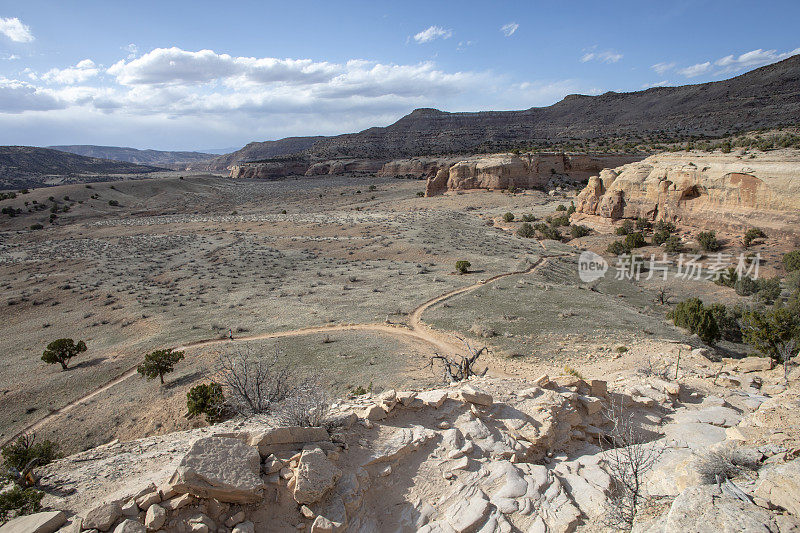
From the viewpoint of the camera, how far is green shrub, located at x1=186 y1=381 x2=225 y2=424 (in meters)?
9.35

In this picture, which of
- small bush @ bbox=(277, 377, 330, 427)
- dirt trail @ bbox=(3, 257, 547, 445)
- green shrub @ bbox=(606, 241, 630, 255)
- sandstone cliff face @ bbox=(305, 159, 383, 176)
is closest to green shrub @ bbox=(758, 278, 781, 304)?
green shrub @ bbox=(606, 241, 630, 255)

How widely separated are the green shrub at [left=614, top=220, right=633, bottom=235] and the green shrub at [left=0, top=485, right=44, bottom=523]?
3390cm

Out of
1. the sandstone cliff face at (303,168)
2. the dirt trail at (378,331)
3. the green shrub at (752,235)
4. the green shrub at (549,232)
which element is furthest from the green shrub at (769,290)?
the sandstone cliff face at (303,168)

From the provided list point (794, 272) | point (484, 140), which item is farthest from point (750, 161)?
point (484, 140)

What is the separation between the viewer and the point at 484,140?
87.0m

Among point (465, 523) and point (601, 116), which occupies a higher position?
point (601, 116)

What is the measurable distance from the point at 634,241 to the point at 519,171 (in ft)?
84.7

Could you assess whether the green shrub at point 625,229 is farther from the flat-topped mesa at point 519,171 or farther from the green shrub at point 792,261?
the flat-topped mesa at point 519,171

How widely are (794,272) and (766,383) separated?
1415 centimetres

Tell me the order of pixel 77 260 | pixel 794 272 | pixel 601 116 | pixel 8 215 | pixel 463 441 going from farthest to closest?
pixel 601 116, pixel 8 215, pixel 77 260, pixel 794 272, pixel 463 441

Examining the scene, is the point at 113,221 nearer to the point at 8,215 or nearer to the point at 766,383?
the point at 8,215

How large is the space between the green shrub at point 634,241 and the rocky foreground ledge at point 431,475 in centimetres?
2235

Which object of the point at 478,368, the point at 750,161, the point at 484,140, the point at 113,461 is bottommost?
the point at 478,368

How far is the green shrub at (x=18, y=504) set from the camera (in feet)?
14.3
